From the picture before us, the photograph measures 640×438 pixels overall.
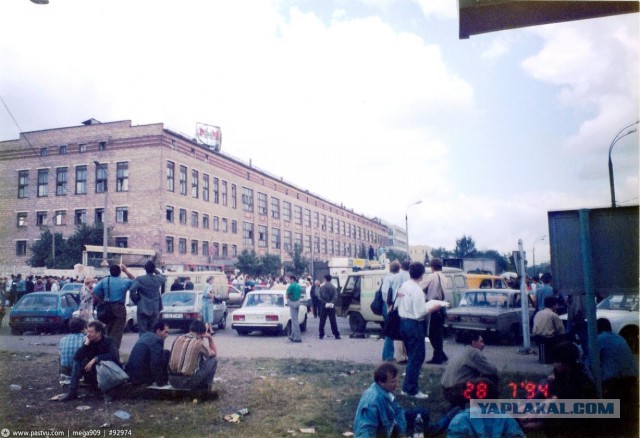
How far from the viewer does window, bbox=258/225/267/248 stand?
53.7m

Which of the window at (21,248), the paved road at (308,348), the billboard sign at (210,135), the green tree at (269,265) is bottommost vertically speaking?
the paved road at (308,348)

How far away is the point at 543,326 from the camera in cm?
834

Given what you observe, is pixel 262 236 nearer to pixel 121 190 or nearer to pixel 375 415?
pixel 121 190

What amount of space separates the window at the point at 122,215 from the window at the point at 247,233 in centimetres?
1483

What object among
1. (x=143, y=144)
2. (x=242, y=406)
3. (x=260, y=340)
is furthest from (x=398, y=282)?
(x=143, y=144)

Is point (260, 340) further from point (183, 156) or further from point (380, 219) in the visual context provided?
point (380, 219)

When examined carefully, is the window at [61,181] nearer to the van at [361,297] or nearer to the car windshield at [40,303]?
the car windshield at [40,303]

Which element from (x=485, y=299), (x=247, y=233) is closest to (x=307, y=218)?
(x=247, y=233)

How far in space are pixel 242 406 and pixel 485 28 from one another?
17.9ft

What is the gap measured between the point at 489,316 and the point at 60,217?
1472 inches

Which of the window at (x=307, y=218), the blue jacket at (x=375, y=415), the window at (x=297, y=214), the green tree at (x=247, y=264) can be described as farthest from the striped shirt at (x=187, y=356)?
the window at (x=307, y=218)

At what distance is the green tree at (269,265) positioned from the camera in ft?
149

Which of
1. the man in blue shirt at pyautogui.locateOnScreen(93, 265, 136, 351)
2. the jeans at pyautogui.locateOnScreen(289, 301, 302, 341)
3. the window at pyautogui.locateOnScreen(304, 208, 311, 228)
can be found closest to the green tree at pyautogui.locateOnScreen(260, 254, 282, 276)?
the window at pyautogui.locateOnScreen(304, 208, 311, 228)

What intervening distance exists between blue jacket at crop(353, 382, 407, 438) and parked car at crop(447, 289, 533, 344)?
8536mm
